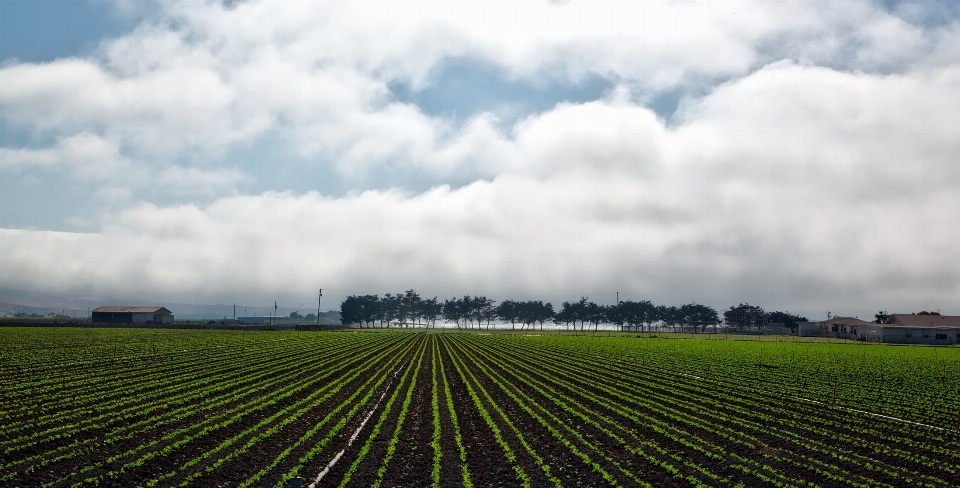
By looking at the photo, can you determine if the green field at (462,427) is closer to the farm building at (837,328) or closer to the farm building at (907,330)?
the farm building at (907,330)

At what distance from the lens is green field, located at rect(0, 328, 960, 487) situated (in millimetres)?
16766

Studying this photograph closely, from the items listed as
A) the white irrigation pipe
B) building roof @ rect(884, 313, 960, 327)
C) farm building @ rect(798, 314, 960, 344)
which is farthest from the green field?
building roof @ rect(884, 313, 960, 327)

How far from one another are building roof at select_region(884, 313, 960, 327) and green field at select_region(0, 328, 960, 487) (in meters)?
109

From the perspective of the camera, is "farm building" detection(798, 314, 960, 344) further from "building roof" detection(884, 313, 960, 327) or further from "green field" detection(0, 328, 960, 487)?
"green field" detection(0, 328, 960, 487)

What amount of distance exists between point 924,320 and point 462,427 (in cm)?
14727

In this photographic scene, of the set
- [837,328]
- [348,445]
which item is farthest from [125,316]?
[837,328]

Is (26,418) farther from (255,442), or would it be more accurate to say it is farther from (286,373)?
(286,373)

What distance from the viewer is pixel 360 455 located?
60.4 feet

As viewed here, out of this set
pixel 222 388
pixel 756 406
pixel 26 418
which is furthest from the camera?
pixel 222 388

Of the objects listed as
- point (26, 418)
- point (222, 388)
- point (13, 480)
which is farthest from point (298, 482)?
point (222, 388)

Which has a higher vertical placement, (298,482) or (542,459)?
(298,482)

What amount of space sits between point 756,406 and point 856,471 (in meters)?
11.9

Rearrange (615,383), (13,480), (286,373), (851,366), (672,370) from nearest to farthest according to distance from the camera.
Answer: (13,480)
(615,383)
(286,373)
(672,370)
(851,366)

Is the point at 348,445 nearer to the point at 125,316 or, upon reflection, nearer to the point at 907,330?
the point at 907,330
